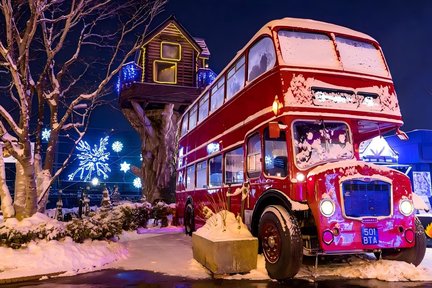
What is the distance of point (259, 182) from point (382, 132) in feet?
9.88

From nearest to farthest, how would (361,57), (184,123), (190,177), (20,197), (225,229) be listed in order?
(225,229)
(361,57)
(20,197)
(190,177)
(184,123)

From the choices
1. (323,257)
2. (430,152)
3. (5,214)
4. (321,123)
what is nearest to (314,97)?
(321,123)

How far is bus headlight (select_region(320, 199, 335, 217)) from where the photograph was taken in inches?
255

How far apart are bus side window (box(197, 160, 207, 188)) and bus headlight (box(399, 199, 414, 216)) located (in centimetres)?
649

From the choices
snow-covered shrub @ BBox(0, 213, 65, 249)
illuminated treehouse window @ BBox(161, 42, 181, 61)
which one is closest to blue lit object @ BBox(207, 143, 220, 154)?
snow-covered shrub @ BBox(0, 213, 65, 249)

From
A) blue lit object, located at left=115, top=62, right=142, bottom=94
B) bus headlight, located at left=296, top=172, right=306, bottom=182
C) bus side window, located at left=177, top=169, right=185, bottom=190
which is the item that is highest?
blue lit object, located at left=115, top=62, right=142, bottom=94

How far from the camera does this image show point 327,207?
6516 millimetres

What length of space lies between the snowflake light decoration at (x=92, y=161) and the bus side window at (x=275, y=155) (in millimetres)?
35431

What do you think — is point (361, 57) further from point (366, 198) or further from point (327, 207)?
point (327, 207)

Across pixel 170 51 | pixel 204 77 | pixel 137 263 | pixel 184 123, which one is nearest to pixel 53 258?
pixel 137 263

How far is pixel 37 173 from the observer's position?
12016mm

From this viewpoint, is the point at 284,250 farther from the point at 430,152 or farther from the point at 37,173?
the point at 430,152

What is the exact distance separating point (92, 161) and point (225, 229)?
121 feet

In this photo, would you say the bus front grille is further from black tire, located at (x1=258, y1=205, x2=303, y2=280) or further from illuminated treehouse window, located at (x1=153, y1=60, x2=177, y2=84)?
illuminated treehouse window, located at (x1=153, y1=60, x2=177, y2=84)
